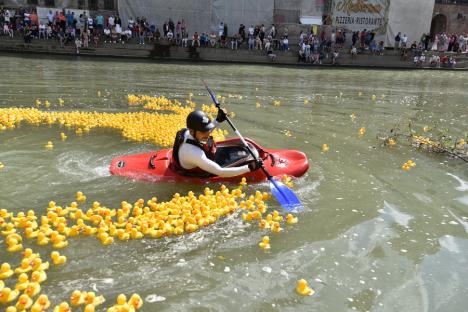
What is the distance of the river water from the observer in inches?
153

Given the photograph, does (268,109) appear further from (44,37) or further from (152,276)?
(44,37)

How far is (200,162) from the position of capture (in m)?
5.72

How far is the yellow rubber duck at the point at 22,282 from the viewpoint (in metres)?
3.52

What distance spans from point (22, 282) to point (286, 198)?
10.3 feet

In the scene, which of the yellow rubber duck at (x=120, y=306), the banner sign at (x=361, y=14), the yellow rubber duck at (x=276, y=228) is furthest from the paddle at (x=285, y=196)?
the banner sign at (x=361, y=14)

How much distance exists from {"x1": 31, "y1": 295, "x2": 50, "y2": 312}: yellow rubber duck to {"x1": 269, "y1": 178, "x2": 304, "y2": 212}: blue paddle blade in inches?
117

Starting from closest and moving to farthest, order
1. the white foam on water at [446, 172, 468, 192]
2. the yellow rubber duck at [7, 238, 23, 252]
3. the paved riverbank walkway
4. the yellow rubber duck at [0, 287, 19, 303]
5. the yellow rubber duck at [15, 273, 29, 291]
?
the yellow rubber duck at [0, 287, 19, 303]
the yellow rubber duck at [15, 273, 29, 291]
the yellow rubber duck at [7, 238, 23, 252]
the white foam on water at [446, 172, 468, 192]
the paved riverbank walkway

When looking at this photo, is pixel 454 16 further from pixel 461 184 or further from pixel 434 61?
pixel 461 184

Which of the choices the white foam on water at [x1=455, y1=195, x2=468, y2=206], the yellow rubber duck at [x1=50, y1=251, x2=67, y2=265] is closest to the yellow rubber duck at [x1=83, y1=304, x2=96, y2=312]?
the yellow rubber duck at [x1=50, y1=251, x2=67, y2=265]

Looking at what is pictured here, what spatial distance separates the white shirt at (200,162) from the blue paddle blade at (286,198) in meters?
0.56

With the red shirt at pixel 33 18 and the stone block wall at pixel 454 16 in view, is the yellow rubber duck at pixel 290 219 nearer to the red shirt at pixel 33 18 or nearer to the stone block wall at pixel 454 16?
the red shirt at pixel 33 18

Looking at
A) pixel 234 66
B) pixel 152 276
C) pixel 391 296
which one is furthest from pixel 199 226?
pixel 234 66

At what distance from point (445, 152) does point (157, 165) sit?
542cm

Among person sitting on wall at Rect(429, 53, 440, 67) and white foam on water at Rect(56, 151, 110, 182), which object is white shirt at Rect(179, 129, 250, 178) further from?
person sitting on wall at Rect(429, 53, 440, 67)
